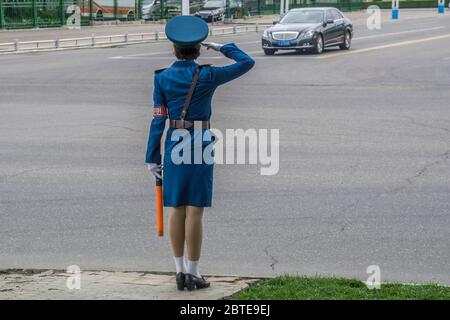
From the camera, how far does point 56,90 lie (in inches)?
854

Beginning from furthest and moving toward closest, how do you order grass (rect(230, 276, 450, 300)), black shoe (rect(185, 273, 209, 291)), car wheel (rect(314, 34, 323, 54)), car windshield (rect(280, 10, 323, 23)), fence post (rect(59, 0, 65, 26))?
1. fence post (rect(59, 0, 65, 26))
2. car windshield (rect(280, 10, 323, 23))
3. car wheel (rect(314, 34, 323, 54))
4. black shoe (rect(185, 273, 209, 291))
5. grass (rect(230, 276, 450, 300))

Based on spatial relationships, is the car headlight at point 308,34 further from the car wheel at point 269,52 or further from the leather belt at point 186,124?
the leather belt at point 186,124

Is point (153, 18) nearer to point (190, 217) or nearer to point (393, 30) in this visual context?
point (393, 30)

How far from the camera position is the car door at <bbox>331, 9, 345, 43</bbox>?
33.4 metres

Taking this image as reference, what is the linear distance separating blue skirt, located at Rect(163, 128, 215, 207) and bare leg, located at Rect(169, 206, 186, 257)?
99 millimetres

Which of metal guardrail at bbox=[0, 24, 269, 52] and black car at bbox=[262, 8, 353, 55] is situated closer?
black car at bbox=[262, 8, 353, 55]

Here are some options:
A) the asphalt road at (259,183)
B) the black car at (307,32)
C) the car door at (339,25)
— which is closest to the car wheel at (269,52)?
the black car at (307,32)

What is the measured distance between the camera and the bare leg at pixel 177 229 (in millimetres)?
6816

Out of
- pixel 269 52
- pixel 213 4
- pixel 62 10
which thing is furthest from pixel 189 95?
pixel 213 4

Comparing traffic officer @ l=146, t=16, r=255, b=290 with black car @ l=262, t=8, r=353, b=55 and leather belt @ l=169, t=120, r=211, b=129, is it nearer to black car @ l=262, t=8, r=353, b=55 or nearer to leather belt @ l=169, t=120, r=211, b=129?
leather belt @ l=169, t=120, r=211, b=129

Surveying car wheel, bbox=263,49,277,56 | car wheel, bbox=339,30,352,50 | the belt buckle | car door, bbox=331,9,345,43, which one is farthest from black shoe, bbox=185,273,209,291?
car wheel, bbox=339,30,352,50

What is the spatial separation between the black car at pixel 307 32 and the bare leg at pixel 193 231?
25.3 metres

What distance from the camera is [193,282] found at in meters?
6.60

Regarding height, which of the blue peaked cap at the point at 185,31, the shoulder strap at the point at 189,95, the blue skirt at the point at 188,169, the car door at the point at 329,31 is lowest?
the car door at the point at 329,31
